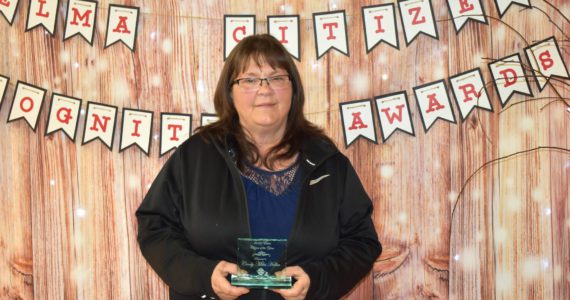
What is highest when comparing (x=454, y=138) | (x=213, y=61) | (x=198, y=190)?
(x=213, y=61)

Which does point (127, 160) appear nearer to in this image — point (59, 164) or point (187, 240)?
point (59, 164)

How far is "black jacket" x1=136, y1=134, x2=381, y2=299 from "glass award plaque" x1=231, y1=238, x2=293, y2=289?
0.10 meters

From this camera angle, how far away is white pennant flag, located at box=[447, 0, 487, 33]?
2221mm

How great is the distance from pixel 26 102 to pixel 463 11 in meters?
1.60

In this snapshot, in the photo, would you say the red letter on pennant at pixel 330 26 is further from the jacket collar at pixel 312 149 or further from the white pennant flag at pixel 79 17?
the white pennant flag at pixel 79 17

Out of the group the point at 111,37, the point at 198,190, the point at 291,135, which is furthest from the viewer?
the point at 111,37

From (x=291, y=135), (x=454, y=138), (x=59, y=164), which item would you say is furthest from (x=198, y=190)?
(x=454, y=138)

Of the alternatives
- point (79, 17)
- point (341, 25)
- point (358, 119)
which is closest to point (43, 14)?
point (79, 17)

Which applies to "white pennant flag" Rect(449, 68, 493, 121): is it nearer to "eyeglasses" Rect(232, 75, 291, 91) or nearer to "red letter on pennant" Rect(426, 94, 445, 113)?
"red letter on pennant" Rect(426, 94, 445, 113)

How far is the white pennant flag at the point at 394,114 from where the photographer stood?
222 cm

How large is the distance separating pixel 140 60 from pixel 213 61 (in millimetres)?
262

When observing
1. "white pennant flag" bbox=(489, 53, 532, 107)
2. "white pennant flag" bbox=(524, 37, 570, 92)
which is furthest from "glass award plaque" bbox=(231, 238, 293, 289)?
"white pennant flag" bbox=(524, 37, 570, 92)

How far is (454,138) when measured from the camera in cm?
225

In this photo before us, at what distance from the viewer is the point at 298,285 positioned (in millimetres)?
1665
